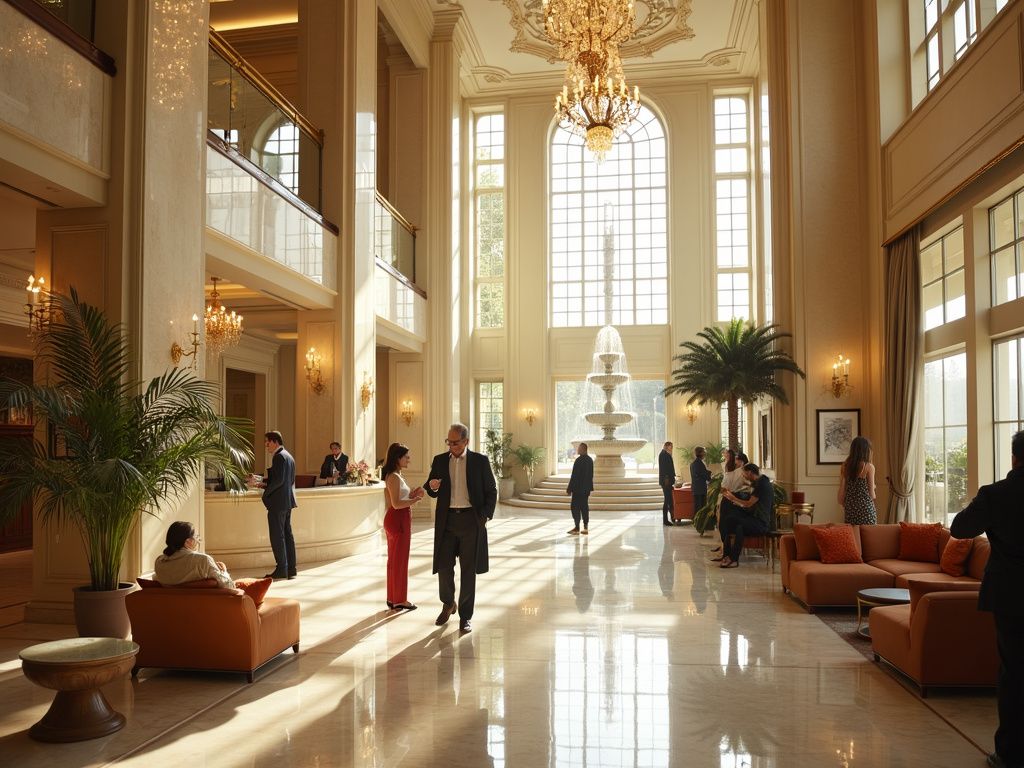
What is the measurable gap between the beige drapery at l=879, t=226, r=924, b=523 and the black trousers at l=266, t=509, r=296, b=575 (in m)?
7.56

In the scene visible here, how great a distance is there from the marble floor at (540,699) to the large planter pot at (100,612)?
→ 44 cm

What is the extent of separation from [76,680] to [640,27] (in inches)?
692

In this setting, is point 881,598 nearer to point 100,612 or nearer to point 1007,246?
point 1007,246

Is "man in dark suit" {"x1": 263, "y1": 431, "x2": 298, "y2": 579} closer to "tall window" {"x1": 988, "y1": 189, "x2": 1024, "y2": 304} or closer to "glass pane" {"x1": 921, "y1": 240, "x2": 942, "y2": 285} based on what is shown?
"tall window" {"x1": 988, "y1": 189, "x2": 1024, "y2": 304}

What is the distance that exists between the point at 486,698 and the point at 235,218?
6.09 m

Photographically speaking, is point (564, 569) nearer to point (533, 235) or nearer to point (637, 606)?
point (637, 606)

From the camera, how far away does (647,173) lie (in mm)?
21188

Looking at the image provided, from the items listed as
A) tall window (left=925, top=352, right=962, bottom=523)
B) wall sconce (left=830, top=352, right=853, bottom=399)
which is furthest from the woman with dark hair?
wall sconce (left=830, top=352, right=853, bottom=399)

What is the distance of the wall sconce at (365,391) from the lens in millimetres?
12148

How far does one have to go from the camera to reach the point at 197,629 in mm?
5012

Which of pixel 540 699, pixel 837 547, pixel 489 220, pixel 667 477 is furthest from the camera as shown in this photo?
pixel 489 220

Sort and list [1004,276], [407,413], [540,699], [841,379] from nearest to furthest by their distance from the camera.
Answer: [540,699] → [1004,276] → [841,379] → [407,413]

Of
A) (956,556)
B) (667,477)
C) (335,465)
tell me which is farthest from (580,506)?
(956,556)

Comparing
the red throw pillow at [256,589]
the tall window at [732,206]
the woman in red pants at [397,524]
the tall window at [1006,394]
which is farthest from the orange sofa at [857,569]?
the tall window at [732,206]
